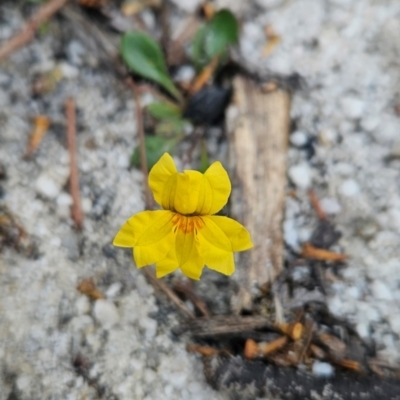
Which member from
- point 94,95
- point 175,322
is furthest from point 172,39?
point 175,322

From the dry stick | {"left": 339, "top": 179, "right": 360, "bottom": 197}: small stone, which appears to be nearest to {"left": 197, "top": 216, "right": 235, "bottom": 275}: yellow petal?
{"left": 339, "top": 179, "right": 360, "bottom": 197}: small stone

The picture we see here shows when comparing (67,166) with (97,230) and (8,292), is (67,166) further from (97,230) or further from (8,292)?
(8,292)

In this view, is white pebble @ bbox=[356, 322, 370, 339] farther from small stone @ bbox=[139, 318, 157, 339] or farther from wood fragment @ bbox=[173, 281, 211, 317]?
small stone @ bbox=[139, 318, 157, 339]

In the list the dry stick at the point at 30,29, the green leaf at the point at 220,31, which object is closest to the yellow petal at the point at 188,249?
the green leaf at the point at 220,31

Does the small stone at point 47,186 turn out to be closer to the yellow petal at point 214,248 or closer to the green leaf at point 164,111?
the green leaf at point 164,111

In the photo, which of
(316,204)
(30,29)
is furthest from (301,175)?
(30,29)
